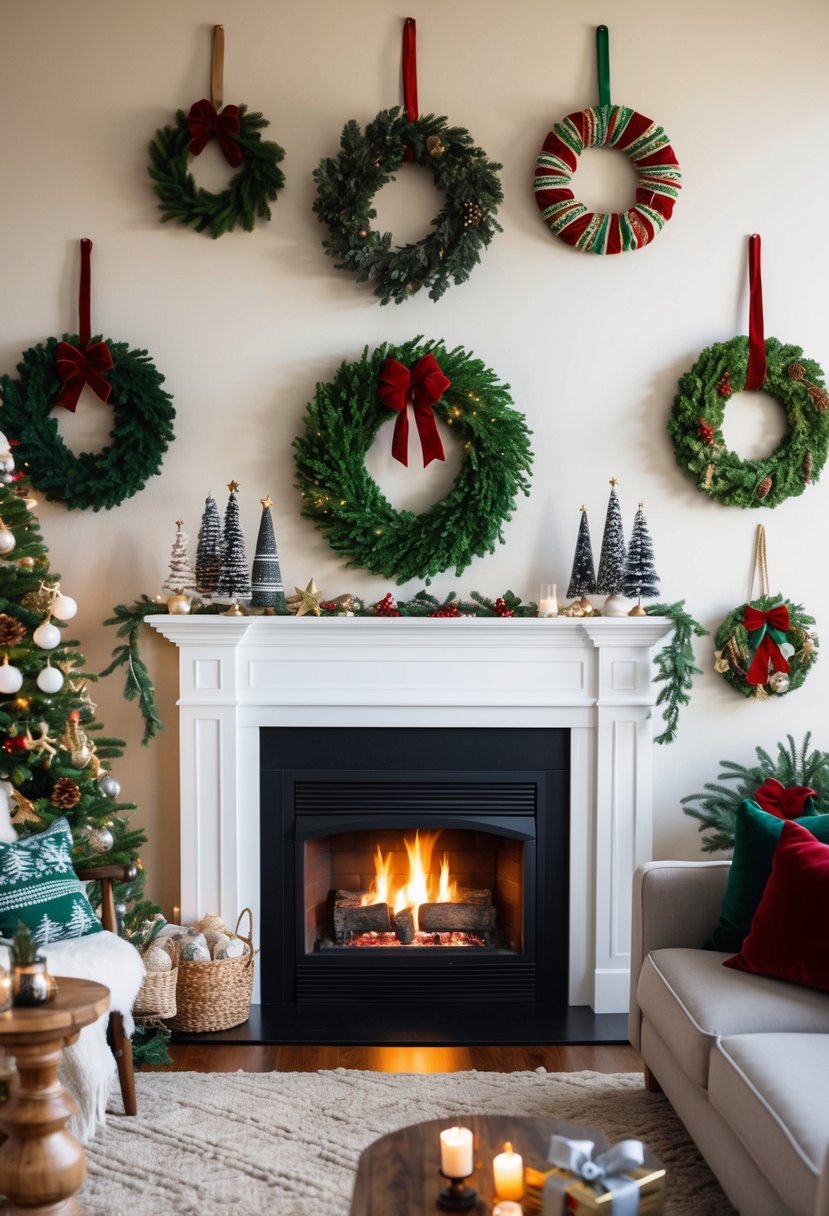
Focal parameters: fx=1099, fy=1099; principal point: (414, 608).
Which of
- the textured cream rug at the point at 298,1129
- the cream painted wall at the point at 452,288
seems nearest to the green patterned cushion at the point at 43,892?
the textured cream rug at the point at 298,1129

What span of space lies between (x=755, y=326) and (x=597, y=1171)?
9.47 ft

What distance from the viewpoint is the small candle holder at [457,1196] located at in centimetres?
176

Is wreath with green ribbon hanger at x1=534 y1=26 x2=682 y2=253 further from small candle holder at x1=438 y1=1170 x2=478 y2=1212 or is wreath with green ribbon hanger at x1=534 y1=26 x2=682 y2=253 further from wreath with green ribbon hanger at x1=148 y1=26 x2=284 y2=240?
small candle holder at x1=438 y1=1170 x2=478 y2=1212

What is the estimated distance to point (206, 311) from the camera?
12.3 feet

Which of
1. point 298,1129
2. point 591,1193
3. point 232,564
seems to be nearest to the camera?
point 591,1193

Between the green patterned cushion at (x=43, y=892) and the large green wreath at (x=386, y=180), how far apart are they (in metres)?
2.07

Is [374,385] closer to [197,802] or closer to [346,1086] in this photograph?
[197,802]

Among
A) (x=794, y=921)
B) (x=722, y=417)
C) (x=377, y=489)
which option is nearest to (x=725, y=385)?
(x=722, y=417)

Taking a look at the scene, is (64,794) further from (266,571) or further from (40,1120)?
(40,1120)

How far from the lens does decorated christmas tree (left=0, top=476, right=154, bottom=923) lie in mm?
3160

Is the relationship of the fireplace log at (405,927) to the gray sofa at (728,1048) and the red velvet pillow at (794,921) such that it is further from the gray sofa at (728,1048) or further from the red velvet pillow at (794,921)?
the red velvet pillow at (794,921)

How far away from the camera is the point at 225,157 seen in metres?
3.72

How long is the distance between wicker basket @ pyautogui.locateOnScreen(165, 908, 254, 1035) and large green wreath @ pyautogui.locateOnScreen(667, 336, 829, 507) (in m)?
2.20

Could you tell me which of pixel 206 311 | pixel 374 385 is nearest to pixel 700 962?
pixel 374 385
